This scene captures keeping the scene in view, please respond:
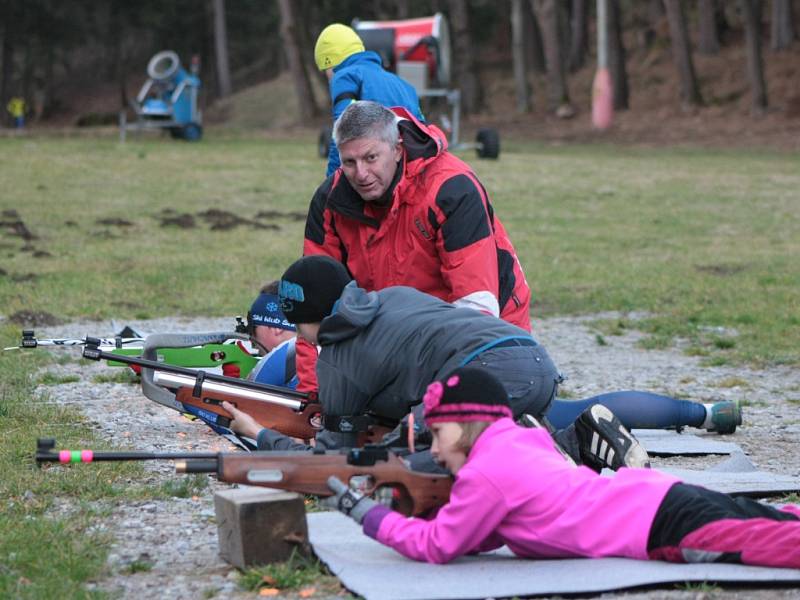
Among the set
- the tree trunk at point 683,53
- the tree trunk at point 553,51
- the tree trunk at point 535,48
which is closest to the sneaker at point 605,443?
the tree trunk at point 683,53

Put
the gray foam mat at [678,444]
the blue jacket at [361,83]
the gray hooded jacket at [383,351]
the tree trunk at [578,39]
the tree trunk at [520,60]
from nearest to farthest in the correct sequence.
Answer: the gray hooded jacket at [383,351], the gray foam mat at [678,444], the blue jacket at [361,83], the tree trunk at [520,60], the tree trunk at [578,39]

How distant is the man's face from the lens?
6.00 m

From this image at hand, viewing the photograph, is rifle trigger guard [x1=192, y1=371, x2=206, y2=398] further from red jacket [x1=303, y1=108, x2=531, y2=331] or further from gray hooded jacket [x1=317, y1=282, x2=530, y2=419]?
gray hooded jacket [x1=317, y1=282, x2=530, y2=419]

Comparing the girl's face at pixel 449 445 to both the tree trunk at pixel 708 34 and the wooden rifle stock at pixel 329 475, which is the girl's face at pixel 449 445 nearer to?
the wooden rifle stock at pixel 329 475

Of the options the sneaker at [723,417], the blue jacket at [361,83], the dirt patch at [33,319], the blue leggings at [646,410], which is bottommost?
the dirt patch at [33,319]

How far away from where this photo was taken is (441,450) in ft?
15.2

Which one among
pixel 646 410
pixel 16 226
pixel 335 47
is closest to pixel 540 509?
pixel 646 410

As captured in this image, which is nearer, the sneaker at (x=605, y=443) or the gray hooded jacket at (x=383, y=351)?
the gray hooded jacket at (x=383, y=351)

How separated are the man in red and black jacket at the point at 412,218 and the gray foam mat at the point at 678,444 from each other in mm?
1038

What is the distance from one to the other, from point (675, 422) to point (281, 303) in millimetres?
2428

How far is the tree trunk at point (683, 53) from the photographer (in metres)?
39.4

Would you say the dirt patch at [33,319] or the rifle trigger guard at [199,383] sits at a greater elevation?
the rifle trigger guard at [199,383]

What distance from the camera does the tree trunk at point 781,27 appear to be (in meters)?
47.9

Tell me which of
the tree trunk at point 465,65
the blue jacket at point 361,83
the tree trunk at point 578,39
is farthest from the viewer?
the tree trunk at point 578,39
